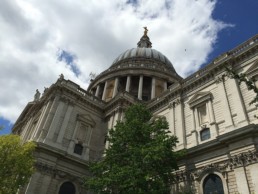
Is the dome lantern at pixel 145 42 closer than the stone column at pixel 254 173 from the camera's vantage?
No

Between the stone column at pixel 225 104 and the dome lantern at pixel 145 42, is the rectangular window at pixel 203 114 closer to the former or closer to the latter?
the stone column at pixel 225 104

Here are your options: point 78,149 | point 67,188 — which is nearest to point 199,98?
point 78,149

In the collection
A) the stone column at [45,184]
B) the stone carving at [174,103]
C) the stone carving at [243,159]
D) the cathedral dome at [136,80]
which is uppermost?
the cathedral dome at [136,80]

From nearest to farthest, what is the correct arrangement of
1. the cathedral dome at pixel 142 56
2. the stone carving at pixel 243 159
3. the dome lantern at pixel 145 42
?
the stone carving at pixel 243 159 → the cathedral dome at pixel 142 56 → the dome lantern at pixel 145 42

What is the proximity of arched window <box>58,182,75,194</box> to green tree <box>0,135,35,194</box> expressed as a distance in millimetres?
4162

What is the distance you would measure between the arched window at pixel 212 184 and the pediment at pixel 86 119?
14.6 m

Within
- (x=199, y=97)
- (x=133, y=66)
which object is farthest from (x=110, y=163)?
(x=133, y=66)

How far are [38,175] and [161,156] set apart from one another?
462 inches

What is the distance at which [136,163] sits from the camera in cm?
1457

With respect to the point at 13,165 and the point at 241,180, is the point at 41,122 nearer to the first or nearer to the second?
the point at 13,165

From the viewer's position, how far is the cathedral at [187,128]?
1648 cm

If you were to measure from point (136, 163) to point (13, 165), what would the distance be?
31.6 ft

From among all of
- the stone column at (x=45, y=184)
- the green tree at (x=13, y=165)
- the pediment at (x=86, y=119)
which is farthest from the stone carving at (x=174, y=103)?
the green tree at (x=13, y=165)

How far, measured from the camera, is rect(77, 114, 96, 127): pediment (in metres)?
27.1
